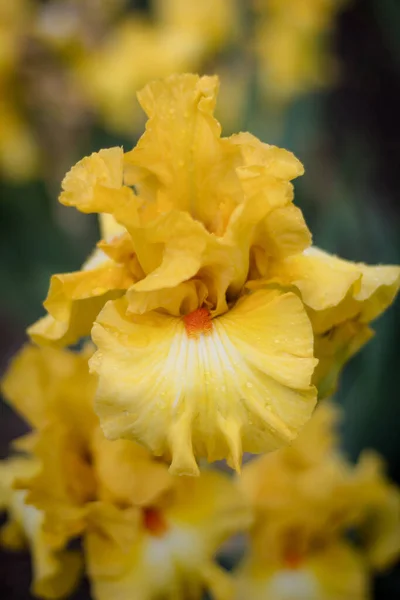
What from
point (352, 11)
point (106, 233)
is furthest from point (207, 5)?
point (106, 233)

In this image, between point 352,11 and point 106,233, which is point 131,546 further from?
point 352,11

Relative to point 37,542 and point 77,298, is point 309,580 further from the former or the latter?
point 77,298

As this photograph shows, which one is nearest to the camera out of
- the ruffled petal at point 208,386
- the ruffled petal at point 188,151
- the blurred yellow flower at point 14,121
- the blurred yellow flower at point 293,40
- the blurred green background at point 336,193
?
the ruffled petal at point 208,386

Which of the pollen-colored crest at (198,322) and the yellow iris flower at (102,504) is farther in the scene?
the yellow iris flower at (102,504)

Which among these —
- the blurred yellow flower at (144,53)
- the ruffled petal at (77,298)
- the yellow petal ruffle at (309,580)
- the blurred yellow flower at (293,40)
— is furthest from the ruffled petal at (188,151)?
the blurred yellow flower at (293,40)

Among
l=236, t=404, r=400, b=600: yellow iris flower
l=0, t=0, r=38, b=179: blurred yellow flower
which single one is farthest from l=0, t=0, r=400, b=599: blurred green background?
l=236, t=404, r=400, b=600: yellow iris flower

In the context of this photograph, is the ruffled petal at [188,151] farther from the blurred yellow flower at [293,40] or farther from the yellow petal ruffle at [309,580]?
the blurred yellow flower at [293,40]
